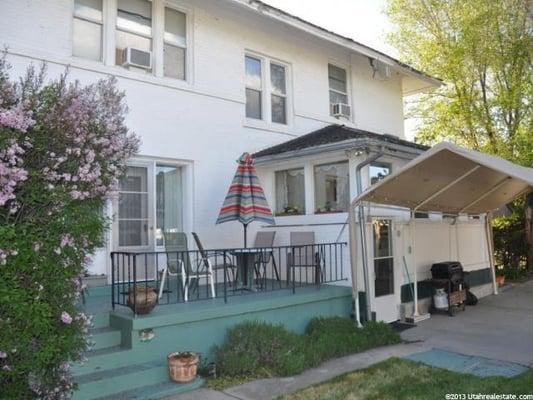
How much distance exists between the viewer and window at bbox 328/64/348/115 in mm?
11844

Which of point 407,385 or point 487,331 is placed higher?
point 487,331

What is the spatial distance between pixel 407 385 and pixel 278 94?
7005mm

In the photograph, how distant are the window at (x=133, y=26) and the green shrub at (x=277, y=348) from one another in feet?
16.3

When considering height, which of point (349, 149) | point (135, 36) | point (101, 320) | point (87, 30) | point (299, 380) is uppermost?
point (135, 36)

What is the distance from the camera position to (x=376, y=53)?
458 inches

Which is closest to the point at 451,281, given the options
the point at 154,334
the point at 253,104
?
the point at 253,104

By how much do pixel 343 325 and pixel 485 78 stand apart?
10.0m

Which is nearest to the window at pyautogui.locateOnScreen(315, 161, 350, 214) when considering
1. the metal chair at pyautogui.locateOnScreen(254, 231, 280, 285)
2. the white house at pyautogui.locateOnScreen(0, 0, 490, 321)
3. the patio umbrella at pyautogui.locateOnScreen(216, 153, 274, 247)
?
the white house at pyautogui.locateOnScreen(0, 0, 490, 321)

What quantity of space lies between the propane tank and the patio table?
3596 millimetres

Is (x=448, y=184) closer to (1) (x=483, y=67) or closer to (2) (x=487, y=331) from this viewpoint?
(2) (x=487, y=331)

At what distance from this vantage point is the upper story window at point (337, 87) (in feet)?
38.7

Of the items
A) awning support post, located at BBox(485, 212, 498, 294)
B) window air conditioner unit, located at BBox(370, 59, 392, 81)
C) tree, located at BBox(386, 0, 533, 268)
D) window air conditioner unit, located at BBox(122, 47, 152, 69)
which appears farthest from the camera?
tree, located at BBox(386, 0, 533, 268)

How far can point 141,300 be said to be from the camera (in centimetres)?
563

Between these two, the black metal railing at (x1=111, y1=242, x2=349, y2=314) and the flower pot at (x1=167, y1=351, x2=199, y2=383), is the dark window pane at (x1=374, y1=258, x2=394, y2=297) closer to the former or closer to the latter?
the black metal railing at (x1=111, y1=242, x2=349, y2=314)
